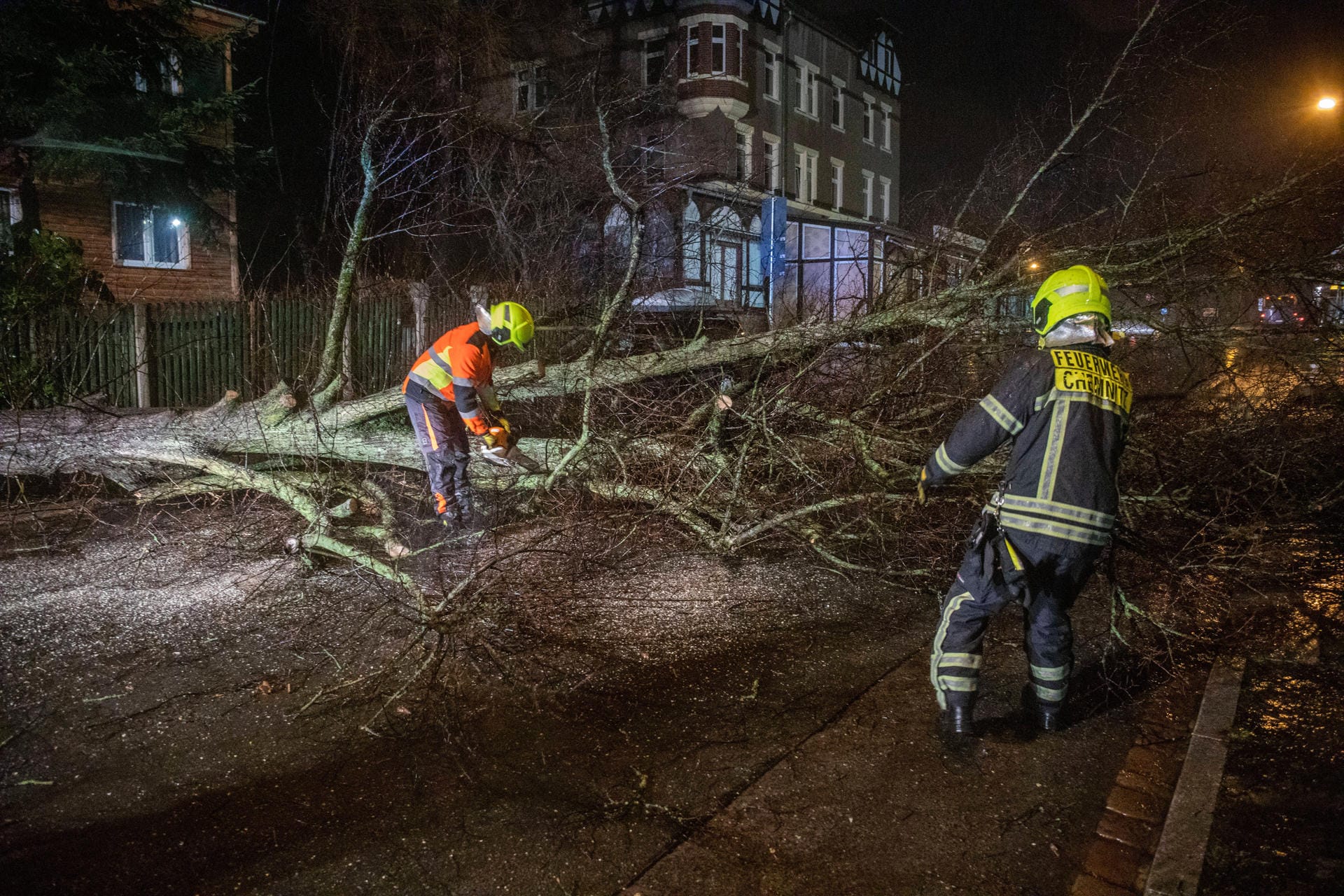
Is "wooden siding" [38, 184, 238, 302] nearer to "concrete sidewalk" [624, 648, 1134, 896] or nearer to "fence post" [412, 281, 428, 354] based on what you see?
"fence post" [412, 281, 428, 354]

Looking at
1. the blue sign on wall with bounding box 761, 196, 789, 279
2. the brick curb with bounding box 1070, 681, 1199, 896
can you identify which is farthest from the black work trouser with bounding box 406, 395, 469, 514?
the blue sign on wall with bounding box 761, 196, 789, 279

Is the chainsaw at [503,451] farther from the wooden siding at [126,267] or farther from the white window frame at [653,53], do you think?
the white window frame at [653,53]

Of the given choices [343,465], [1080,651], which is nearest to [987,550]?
[1080,651]

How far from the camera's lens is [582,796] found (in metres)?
2.62

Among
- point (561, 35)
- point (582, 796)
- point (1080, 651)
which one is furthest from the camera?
point (561, 35)

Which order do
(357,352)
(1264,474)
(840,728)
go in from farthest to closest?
1. (357,352)
2. (1264,474)
3. (840,728)

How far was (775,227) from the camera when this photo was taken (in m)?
22.5

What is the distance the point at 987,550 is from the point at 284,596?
3.52 m

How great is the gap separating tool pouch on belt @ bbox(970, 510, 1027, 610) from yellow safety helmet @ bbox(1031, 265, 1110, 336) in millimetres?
798

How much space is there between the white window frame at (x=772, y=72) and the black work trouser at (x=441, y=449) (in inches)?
904

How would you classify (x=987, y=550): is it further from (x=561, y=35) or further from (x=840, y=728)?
(x=561, y=35)

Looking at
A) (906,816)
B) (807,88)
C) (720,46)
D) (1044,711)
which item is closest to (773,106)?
(807,88)

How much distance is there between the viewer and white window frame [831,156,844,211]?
30688mm

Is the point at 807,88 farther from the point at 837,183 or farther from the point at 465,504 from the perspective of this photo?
the point at 465,504
